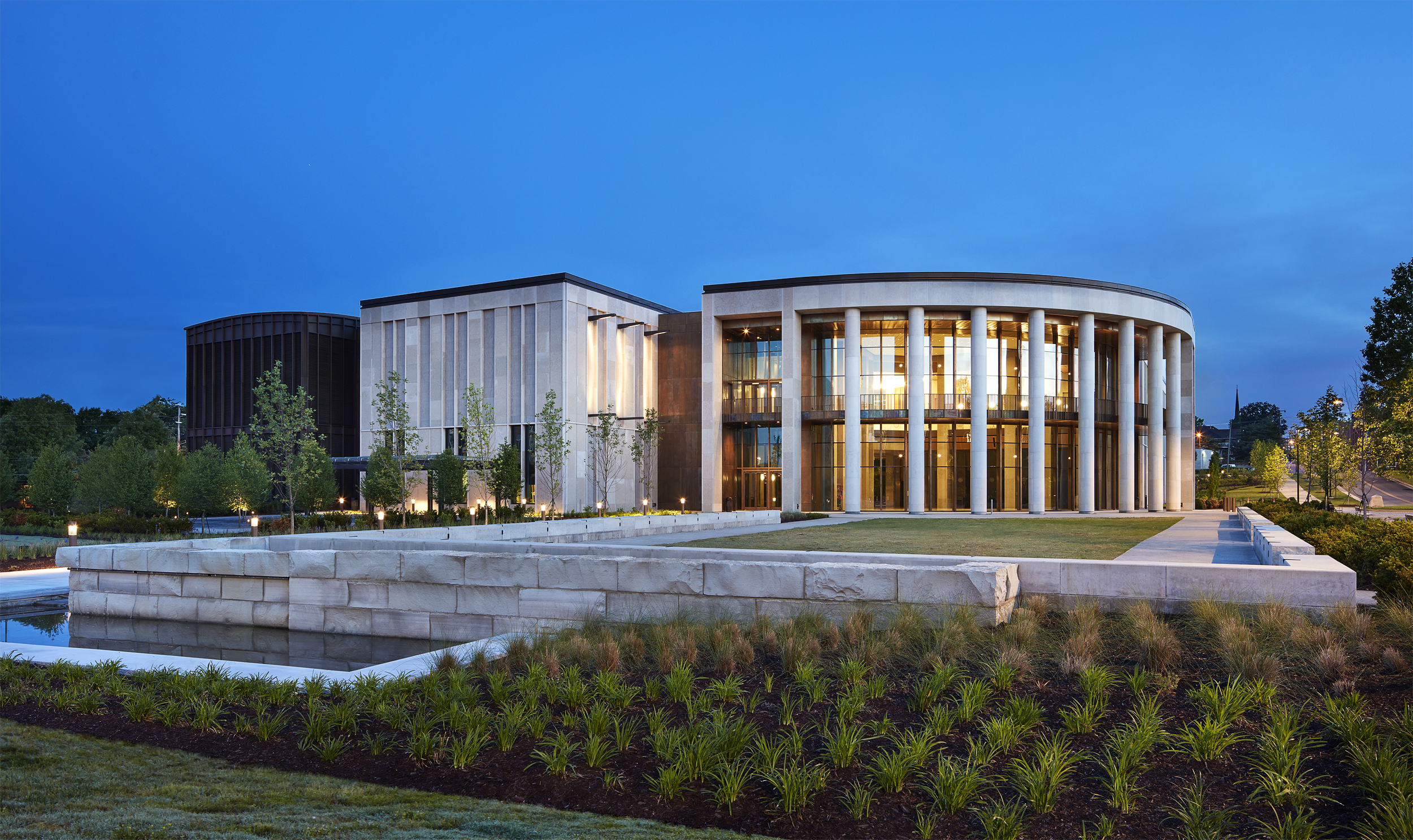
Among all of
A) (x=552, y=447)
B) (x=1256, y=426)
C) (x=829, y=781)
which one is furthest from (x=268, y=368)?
(x=1256, y=426)

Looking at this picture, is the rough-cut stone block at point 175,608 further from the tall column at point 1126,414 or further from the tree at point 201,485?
the tall column at point 1126,414

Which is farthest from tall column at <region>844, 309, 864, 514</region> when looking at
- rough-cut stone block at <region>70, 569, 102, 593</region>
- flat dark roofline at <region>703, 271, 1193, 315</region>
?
rough-cut stone block at <region>70, 569, 102, 593</region>

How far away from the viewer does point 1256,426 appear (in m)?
146

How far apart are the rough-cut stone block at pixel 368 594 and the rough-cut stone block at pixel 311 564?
478 mm

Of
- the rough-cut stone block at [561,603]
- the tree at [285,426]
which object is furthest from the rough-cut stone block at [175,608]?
the tree at [285,426]

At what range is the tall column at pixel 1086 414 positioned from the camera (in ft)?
151

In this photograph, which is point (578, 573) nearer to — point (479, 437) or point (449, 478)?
point (449, 478)

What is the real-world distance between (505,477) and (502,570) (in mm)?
27601

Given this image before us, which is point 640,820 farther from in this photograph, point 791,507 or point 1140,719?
point 791,507

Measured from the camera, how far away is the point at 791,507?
45031 mm

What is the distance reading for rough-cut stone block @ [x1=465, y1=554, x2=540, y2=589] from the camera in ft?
43.3

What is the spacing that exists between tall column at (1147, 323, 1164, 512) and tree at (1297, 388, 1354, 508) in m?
6.60

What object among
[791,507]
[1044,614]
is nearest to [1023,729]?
[1044,614]

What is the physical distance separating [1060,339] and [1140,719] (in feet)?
152
